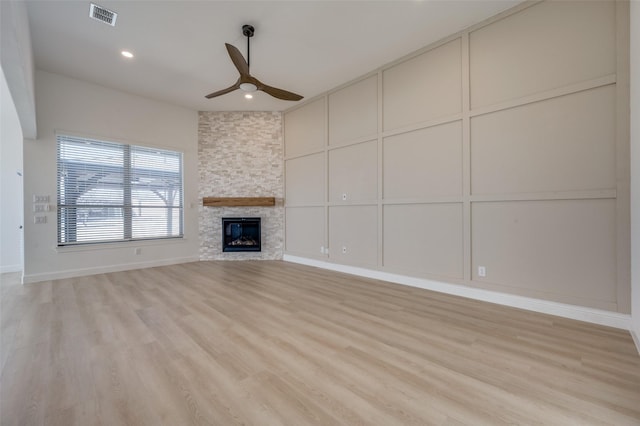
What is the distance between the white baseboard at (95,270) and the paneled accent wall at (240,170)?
0.64 meters

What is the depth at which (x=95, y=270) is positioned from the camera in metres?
5.11

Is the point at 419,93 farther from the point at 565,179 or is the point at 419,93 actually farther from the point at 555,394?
the point at 555,394

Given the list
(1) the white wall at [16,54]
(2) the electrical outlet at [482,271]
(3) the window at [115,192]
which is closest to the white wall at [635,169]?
(2) the electrical outlet at [482,271]

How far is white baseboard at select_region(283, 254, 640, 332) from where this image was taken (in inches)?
107

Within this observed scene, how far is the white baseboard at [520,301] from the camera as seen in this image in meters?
2.71

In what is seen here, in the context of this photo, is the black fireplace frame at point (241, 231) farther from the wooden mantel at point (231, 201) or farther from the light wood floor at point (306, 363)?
the light wood floor at point (306, 363)

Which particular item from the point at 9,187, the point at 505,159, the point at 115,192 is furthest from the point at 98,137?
the point at 505,159

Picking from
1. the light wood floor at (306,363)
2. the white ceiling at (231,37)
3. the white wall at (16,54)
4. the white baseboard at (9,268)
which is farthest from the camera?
the white baseboard at (9,268)

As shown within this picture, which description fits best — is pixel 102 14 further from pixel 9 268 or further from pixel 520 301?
pixel 520 301

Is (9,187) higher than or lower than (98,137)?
lower

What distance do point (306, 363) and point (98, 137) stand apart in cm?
567

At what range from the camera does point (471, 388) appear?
175 cm

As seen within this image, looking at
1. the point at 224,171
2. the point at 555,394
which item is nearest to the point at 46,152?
the point at 224,171

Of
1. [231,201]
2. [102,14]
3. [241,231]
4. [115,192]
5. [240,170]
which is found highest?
[102,14]
